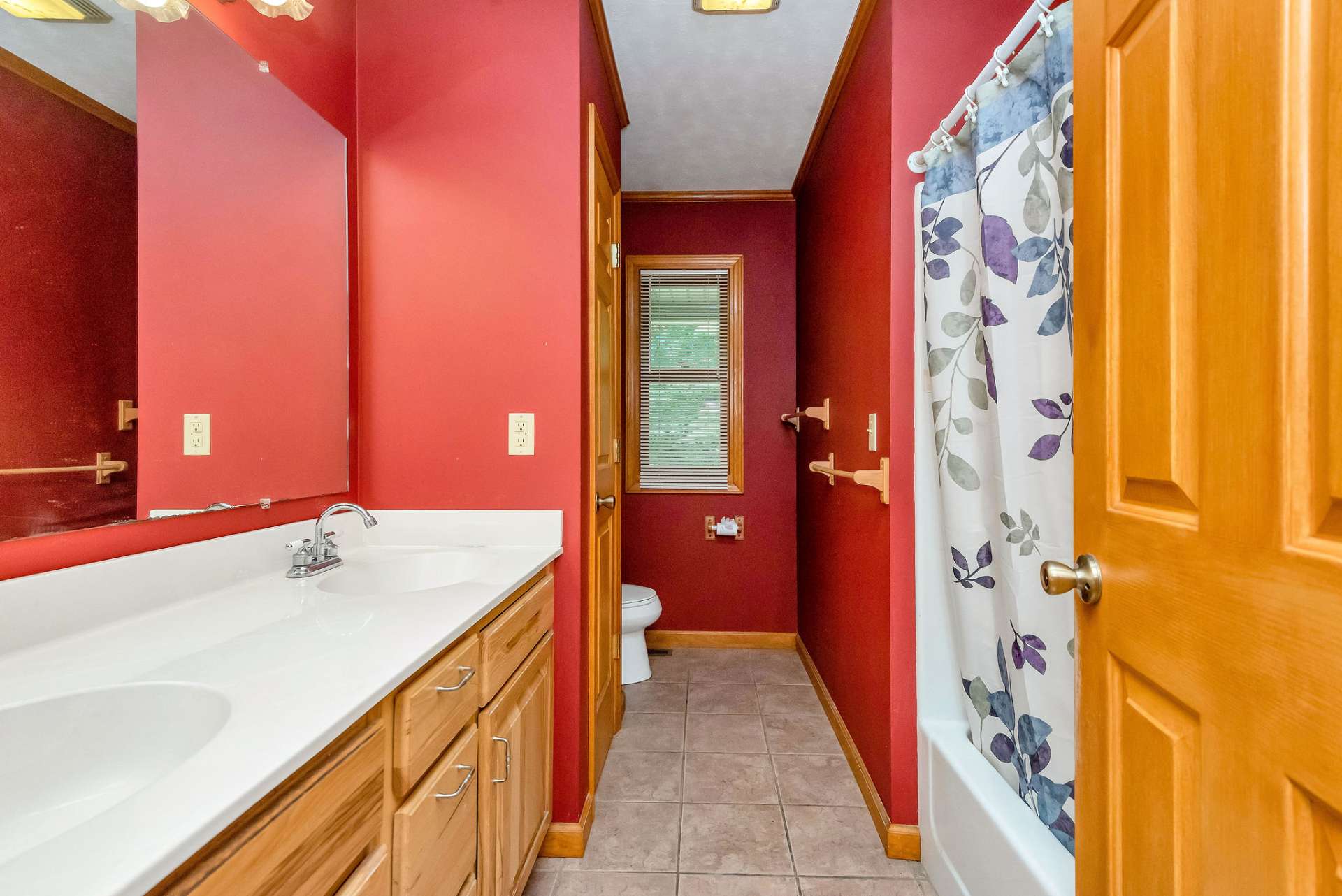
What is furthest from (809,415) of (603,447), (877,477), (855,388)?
(603,447)

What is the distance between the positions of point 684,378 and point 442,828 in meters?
2.57

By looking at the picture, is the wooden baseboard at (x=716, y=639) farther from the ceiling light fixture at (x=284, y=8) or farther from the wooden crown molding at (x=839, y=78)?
the ceiling light fixture at (x=284, y=8)

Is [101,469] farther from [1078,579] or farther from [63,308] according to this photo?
[1078,579]

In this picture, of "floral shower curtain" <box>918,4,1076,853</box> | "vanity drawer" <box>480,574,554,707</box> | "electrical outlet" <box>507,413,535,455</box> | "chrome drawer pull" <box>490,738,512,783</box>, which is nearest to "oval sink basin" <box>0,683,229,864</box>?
"vanity drawer" <box>480,574,554,707</box>

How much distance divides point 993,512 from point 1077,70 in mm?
864

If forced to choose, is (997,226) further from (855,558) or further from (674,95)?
(674,95)

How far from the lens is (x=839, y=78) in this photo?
213cm

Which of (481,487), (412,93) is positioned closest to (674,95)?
(412,93)

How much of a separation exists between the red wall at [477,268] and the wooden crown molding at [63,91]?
2.27ft

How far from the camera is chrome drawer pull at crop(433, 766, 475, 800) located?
928mm

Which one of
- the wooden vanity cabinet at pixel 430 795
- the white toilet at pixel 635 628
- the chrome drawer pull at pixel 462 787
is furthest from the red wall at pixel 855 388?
the chrome drawer pull at pixel 462 787

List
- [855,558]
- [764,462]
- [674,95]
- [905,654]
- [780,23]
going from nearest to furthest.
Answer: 1. [905,654]
2. [780,23]
3. [855,558]
4. [674,95]
5. [764,462]

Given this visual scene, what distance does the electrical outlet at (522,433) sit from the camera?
1663 mm

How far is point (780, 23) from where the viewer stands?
1891 mm
